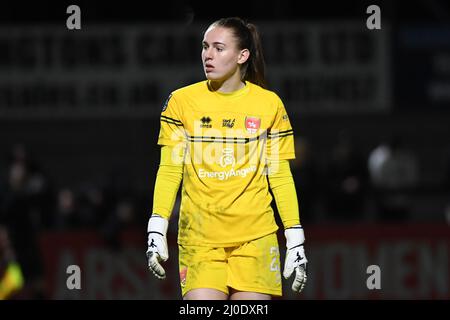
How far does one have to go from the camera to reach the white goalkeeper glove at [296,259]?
5.39 metres

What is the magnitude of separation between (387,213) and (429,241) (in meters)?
0.70

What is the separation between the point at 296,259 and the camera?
5.45 metres

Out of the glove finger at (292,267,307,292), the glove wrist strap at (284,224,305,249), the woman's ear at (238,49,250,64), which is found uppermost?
the woman's ear at (238,49,250,64)

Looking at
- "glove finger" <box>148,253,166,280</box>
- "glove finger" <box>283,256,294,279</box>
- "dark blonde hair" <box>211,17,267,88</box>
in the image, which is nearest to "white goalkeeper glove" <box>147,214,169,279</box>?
"glove finger" <box>148,253,166,280</box>

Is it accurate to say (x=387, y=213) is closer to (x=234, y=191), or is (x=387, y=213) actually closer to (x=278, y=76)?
(x=278, y=76)

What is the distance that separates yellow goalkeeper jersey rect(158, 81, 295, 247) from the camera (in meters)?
5.36

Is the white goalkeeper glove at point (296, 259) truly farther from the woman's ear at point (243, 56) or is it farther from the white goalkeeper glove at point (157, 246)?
the woman's ear at point (243, 56)

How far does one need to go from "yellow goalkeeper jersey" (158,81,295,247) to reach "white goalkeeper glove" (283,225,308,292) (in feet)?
0.44

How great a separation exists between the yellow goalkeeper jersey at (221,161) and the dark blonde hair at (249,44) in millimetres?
213

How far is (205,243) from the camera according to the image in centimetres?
537

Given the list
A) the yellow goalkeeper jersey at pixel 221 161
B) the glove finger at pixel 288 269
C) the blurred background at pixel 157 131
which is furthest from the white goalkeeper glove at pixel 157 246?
the blurred background at pixel 157 131

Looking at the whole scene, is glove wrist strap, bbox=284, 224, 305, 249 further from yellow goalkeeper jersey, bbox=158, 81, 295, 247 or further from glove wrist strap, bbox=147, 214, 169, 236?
glove wrist strap, bbox=147, 214, 169, 236
